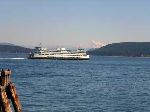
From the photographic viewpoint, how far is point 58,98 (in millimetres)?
50906

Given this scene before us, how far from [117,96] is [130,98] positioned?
200cm

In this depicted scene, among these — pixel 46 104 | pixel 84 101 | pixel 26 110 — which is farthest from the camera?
pixel 84 101

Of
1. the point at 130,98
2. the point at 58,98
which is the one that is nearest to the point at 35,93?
the point at 58,98

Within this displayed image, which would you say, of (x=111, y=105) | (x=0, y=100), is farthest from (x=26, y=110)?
(x=0, y=100)

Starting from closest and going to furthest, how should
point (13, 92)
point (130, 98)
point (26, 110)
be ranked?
point (13, 92)
point (26, 110)
point (130, 98)

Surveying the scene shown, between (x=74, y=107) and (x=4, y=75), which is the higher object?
(x=4, y=75)

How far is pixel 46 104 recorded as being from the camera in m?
45.2

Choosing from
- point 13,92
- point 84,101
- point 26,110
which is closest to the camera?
point 13,92

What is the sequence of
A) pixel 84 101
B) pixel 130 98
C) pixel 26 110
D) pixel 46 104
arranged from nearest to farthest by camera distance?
pixel 26 110, pixel 46 104, pixel 84 101, pixel 130 98

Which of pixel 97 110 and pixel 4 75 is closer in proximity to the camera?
pixel 4 75

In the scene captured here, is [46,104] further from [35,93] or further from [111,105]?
[35,93]

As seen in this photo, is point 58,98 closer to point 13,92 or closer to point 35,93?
point 35,93

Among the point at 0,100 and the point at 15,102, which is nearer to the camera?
the point at 0,100

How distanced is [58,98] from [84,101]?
131 inches
